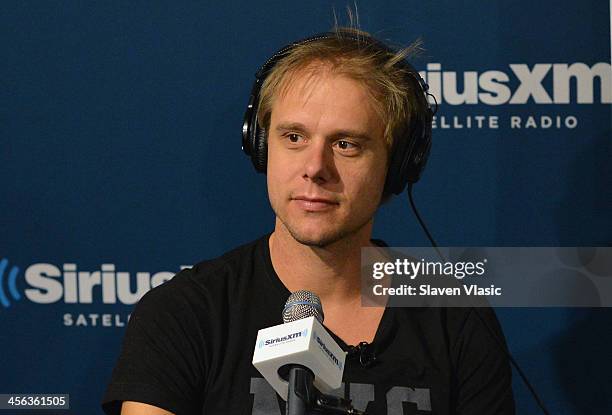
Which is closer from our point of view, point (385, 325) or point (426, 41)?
point (385, 325)

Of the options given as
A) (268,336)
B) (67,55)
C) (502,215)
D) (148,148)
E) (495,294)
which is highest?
(67,55)

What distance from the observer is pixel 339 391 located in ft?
5.54

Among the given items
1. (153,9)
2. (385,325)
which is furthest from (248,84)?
(385,325)

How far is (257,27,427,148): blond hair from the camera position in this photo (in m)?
1.77

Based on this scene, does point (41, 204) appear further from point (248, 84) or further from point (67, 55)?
point (248, 84)

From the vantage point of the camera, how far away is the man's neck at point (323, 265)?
1792mm

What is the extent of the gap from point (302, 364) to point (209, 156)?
1.32 meters

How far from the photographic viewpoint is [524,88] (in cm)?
231

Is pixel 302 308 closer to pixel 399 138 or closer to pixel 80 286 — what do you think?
pixel 399 138

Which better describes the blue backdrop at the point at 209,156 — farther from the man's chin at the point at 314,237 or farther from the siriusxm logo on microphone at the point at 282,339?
the siriusxm logo on microphone at the point at 282,339

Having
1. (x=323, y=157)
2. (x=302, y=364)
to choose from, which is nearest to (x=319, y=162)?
(x=323, y=157)

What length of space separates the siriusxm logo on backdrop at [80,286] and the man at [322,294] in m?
0.62

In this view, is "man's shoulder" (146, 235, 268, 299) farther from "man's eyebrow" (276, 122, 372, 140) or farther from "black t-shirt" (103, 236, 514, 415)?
"man's eyebrow" (276, 122, 372, 140)

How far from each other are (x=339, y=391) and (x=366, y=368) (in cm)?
7
